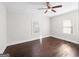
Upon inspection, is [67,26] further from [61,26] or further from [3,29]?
[3,29]

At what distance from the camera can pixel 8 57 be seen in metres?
1.76

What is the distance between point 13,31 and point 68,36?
0.90 m

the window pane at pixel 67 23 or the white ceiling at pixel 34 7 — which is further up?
Result: the white ceiling at pixel 34 7

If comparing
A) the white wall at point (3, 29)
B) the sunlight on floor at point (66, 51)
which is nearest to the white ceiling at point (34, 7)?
the white wall at point (3, 29)

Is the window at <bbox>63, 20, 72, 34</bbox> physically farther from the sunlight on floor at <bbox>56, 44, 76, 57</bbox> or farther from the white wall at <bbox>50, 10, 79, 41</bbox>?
the sunlight on floor at <bbox>56, 44, 76, 57</bbox>

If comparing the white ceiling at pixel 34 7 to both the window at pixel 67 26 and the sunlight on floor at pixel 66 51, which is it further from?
the sunlight on floor at pixel 66 51

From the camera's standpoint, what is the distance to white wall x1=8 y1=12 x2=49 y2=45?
5.84 feet

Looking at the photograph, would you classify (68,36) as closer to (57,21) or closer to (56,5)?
(57,21)

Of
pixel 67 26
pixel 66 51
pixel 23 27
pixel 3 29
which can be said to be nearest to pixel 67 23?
pixel 67 26

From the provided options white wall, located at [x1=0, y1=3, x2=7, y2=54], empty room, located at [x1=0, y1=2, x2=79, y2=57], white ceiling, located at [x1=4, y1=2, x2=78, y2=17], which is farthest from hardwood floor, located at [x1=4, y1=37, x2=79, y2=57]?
white ceiling, located at [x1=4, y1=2, x2=78, y2=17]

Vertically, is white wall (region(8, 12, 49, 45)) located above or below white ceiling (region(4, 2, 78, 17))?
below

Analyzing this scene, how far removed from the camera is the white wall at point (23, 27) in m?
1.78

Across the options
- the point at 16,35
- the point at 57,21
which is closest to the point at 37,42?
the point at 16,35

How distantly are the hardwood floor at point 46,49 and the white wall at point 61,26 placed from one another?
0.08m
